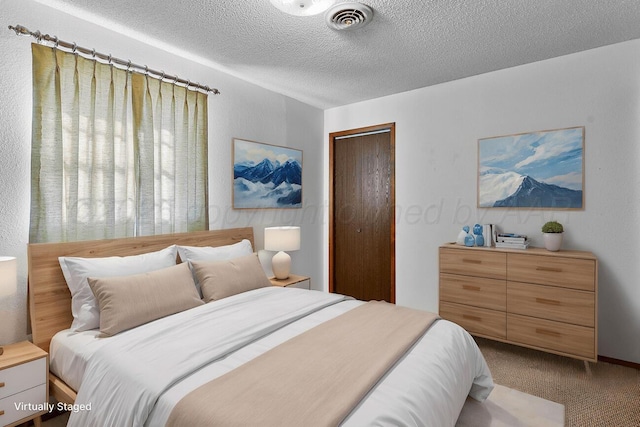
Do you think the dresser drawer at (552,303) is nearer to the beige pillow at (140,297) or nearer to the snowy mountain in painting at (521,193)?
the snowy mountain in painting at (521,193)

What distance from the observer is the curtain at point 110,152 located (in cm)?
215

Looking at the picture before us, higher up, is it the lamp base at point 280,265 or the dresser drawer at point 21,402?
the lamp base at point 280,265

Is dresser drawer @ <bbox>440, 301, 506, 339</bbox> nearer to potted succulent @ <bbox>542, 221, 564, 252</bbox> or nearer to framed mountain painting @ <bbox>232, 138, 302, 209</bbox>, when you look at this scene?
potted succulent @ <bbox>542, 221, 564, 252</bbox>

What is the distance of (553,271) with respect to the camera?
8.82 feet

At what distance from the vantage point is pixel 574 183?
2.92 m

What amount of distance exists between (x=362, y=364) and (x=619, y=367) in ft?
8.47

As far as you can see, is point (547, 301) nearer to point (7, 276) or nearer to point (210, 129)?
point (210, 129)

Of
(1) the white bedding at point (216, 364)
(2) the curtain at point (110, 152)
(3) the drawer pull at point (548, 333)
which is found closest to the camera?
(1) the white bedding at point (216, 364)

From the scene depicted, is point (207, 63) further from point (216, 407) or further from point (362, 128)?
point (216, 407)

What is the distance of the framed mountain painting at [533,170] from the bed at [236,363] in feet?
5.69

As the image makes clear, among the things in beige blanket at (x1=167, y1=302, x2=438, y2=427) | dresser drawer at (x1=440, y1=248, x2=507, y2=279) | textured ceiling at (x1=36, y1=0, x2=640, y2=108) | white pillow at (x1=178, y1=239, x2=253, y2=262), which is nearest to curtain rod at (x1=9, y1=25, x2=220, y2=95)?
textured ceiling at (x1=36, y1=0, x2=640, y2=108)

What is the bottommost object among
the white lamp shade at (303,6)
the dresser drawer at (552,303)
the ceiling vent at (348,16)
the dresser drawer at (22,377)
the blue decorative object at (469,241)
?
the dresser drawer at (22,377)

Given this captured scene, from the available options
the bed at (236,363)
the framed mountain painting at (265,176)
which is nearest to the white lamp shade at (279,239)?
the framed mountain painting at (265,176)

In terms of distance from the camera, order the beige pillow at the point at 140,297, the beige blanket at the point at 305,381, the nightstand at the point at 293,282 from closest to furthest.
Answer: the beige blanket at the point at 305,381, the beige pillow at the point at 140,297, the nightstand at the point at 293,282
